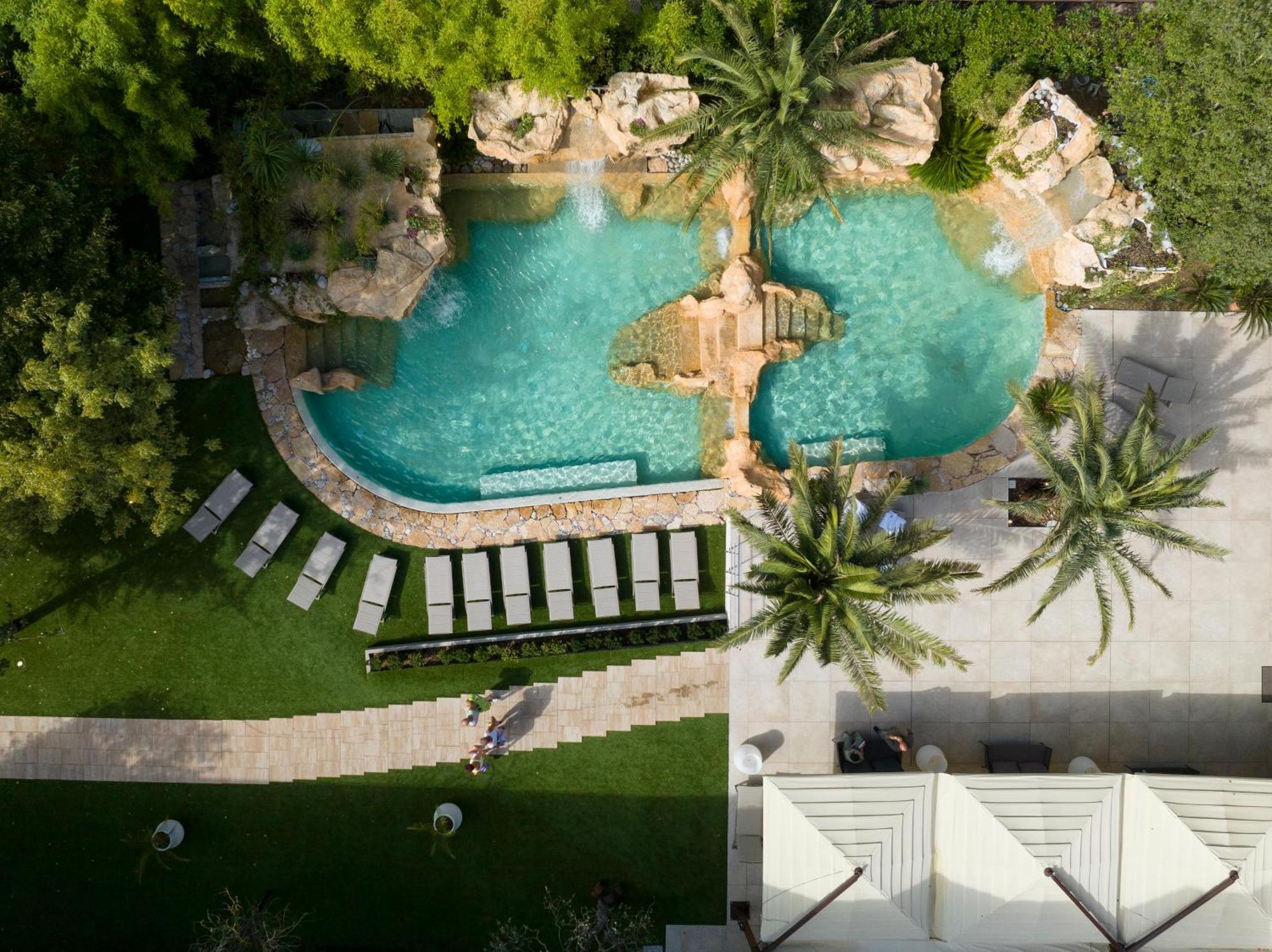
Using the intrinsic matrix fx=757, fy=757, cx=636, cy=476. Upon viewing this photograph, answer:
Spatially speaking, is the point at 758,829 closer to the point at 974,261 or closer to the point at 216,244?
the point at 974,261

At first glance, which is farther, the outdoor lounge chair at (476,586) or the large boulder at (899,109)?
the outdoor lounge chair at (476,586)

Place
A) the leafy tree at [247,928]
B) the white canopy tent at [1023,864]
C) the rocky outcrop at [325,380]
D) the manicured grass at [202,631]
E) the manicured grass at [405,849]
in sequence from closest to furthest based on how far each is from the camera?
1. the white canopy tent at [1023,864]
2. the leafy tree at [247,928]
3. the rocky outcrop at [325,380]
4. the manicured grass at [405,849]
5. the manicured grass at [202,631]

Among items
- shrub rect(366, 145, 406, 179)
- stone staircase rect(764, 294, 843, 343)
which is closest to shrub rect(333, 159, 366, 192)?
shrub rect(366, 145, 406, 179)

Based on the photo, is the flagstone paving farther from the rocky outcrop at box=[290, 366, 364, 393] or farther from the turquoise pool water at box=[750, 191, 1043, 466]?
the rocky outcrop at box=[290, 366, 364, 393]

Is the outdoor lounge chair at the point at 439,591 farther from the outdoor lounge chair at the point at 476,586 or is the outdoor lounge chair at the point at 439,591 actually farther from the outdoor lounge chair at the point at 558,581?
the outdoor lounge chair at the point at 558,581

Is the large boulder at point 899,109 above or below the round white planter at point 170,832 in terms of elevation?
above

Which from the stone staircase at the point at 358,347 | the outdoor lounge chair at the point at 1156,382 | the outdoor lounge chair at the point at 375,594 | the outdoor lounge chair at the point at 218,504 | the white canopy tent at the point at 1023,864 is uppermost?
the stone staircase at the point at 358,347

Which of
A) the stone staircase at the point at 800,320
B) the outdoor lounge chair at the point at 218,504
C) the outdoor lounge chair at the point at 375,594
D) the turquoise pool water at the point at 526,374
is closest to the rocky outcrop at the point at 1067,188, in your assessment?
the stone staircase at the point at 800,320

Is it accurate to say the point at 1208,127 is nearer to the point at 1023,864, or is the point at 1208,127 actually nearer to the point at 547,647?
the point at 1023,864

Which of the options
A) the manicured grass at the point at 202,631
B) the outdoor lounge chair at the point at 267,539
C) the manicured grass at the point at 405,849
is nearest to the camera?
the outdoor lounge chair at the point at 267,539
